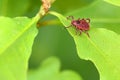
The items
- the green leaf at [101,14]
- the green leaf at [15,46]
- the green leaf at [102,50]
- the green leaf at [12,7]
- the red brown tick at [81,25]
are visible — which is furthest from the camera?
the green leaf at [12,7]

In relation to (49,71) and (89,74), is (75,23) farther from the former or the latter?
(89,74)

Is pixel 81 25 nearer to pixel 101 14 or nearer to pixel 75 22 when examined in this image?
pixel 75 22

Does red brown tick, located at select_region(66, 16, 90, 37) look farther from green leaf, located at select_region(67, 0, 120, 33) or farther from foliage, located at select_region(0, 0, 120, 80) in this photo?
green leaf, located at select_region(67, 0, 120, 33)

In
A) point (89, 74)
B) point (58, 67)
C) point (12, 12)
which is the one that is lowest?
point (89, 74)

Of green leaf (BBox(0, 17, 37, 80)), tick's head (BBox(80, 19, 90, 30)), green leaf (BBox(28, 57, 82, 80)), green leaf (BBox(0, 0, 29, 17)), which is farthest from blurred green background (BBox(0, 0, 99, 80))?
green leaf (BBox(0, 17, 37, 80))

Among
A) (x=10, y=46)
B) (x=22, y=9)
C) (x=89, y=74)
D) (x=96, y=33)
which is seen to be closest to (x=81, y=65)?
(x=89, y=74)

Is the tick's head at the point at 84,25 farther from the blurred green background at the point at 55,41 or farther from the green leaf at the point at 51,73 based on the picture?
the green leaf at the point at 51,73

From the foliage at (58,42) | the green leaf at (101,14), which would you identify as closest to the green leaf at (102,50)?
the foliage at (58,42)
